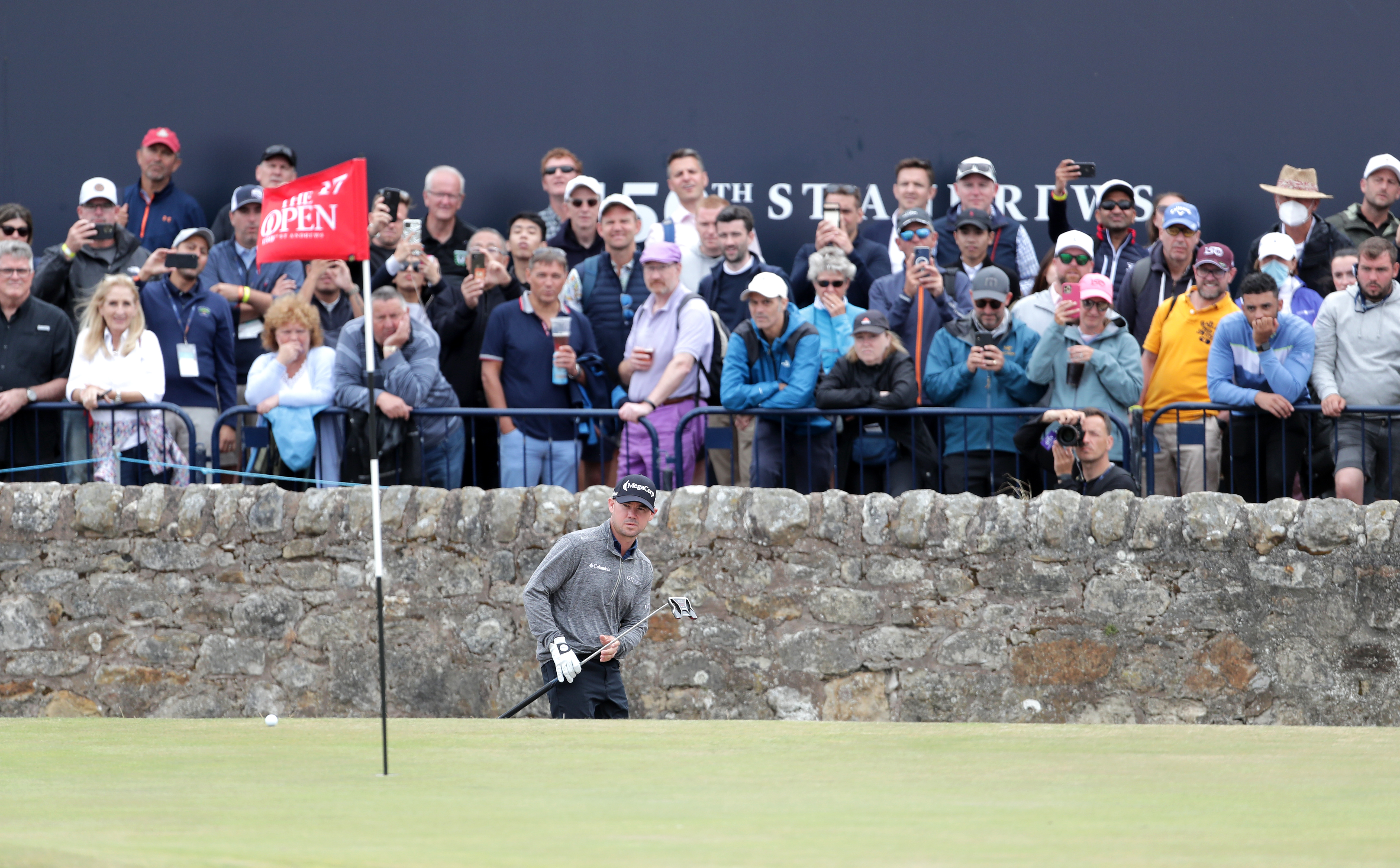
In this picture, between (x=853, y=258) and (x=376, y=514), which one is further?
(x=853, y=258)

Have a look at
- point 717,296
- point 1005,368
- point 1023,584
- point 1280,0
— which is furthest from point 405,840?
point 1280,0

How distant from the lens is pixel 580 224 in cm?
1190

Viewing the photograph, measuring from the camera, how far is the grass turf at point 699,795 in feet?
14.8

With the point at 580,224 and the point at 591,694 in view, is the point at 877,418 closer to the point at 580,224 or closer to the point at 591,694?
the point at 591,694

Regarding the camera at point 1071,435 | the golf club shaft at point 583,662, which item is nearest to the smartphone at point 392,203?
the golf club shaft at point 583,662

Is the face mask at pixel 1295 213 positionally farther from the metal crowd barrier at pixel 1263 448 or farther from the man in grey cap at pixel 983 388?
the man in grey cap at pixel 983 388

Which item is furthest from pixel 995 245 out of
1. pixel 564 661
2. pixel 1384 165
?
pixel 564 661

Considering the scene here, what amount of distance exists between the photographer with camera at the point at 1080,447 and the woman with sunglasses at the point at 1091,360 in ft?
0.48

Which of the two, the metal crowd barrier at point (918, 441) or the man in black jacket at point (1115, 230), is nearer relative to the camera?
the metal crowd barrier at point (918, 441)

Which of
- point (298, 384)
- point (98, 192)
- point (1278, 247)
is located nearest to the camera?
point (298, 384)

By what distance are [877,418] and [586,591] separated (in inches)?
92.5

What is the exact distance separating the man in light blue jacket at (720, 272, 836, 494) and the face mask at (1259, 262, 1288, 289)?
3.00 m

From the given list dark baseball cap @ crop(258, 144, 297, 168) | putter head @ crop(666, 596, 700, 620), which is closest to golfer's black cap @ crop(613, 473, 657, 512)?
putter head @ crop(666, 596, 700, 620)

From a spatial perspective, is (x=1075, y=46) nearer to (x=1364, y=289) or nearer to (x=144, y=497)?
(x=1364, y=289)
